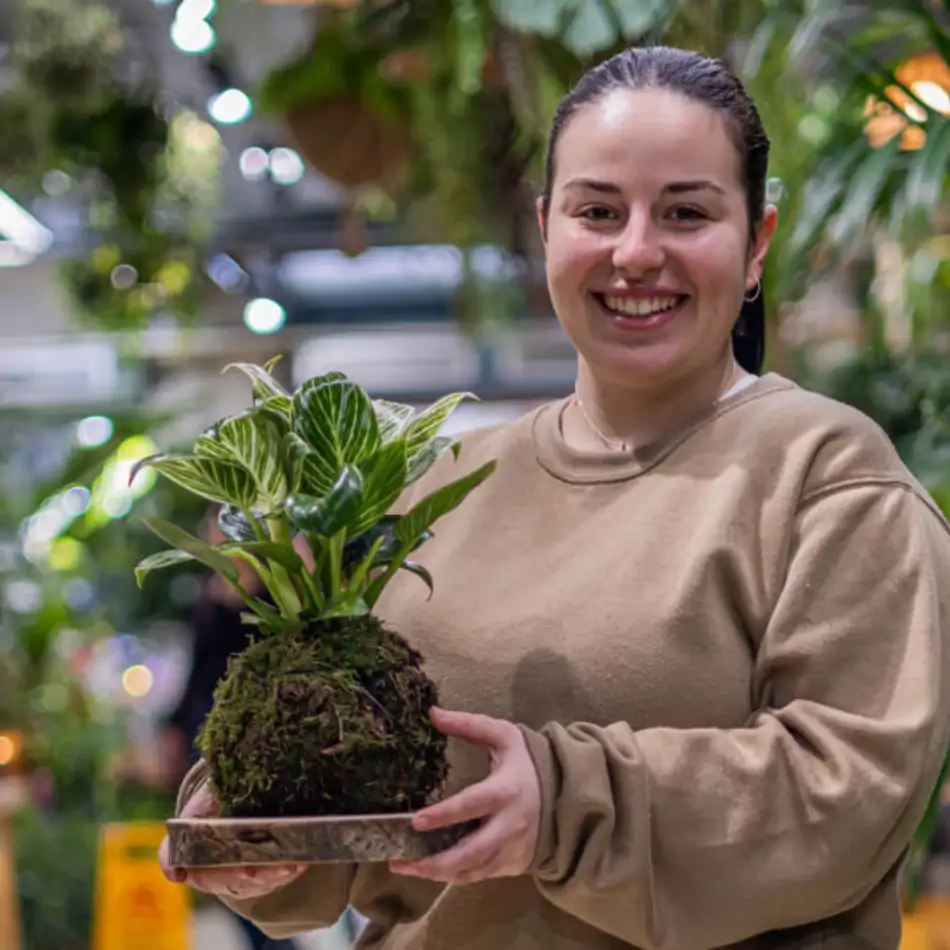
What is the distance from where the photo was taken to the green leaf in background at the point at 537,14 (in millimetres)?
3244

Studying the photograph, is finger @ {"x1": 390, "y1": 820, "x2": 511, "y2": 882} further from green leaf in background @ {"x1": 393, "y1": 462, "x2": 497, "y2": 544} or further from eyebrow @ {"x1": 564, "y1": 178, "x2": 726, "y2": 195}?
eyebrow @ {"x1": 564, "y1": 178, "x2": 726, "y2": 195}

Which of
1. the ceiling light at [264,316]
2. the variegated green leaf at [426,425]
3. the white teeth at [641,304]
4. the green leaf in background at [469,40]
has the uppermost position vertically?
the green leaf in background at [469,40]

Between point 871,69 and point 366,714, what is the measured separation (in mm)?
2170

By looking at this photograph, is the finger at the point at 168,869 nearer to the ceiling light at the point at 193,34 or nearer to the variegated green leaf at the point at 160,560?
the variegated green leaf at the point at 160,560

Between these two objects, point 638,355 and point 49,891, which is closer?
point 638,355

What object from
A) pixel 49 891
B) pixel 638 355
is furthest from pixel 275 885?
pixel 49 891

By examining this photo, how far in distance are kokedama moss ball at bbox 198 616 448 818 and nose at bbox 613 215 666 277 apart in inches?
15.9

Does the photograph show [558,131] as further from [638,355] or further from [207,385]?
[207,385]

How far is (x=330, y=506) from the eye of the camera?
1.29 metres

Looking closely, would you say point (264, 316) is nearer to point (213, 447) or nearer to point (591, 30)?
point (591, 30)

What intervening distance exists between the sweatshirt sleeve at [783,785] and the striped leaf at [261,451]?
0.31 m

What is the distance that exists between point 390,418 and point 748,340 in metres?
0.45

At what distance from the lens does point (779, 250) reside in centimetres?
334

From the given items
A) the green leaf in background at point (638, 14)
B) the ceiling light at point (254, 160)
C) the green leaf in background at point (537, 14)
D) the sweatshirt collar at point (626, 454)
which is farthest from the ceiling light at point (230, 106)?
the sweatshirt collar at point (626, 454)
